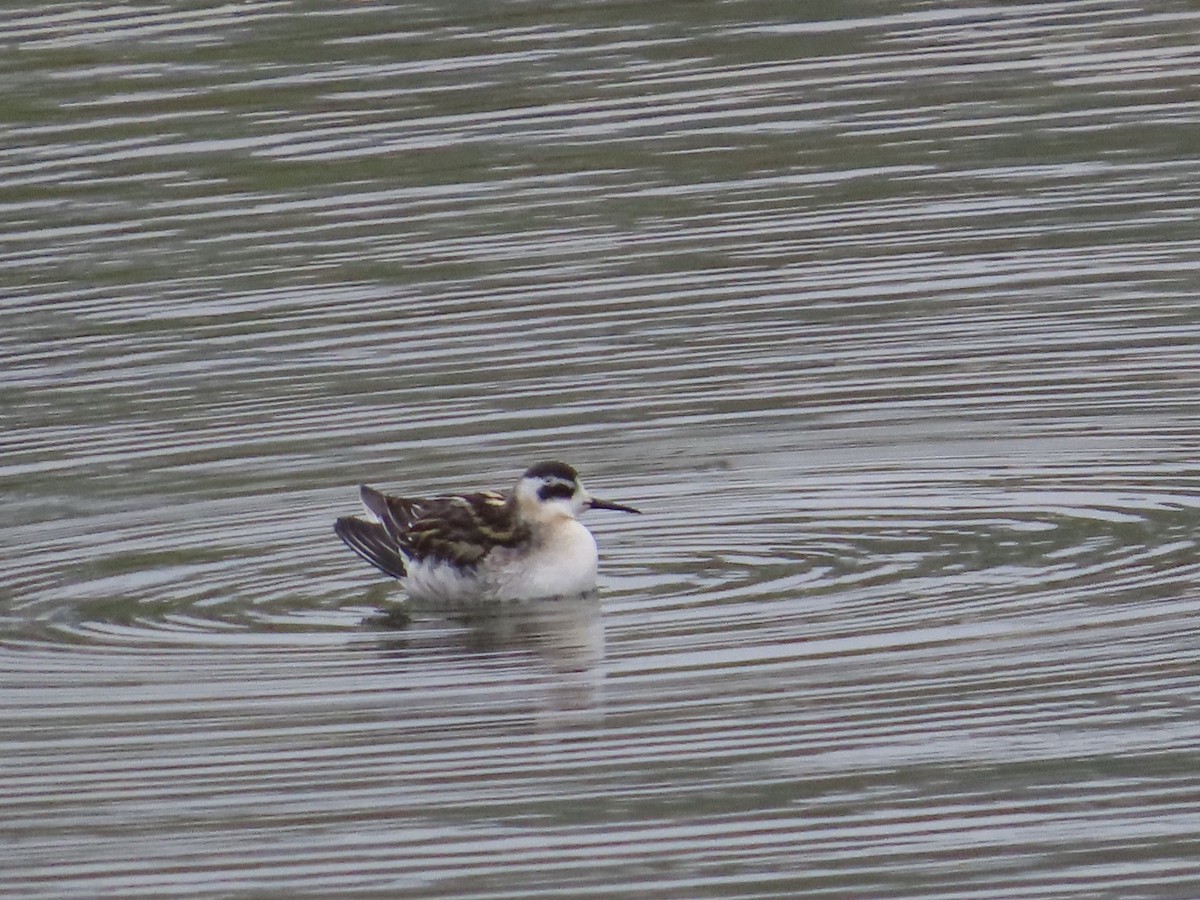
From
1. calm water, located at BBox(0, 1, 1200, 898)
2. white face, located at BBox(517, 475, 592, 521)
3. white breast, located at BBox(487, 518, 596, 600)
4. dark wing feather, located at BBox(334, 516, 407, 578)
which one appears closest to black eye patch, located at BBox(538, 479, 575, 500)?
white face, located at BBox(517, 475, 592, 521)

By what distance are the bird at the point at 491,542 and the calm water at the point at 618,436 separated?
235mm

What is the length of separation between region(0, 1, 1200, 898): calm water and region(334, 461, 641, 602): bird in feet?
0.77

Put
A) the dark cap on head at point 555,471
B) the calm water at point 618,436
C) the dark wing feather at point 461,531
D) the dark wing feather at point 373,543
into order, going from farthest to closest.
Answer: the dark cap on head at point 555,471
the dark wing feather at point 461,531
the dark wing feather at point 373,543
the calm water at point 618,436

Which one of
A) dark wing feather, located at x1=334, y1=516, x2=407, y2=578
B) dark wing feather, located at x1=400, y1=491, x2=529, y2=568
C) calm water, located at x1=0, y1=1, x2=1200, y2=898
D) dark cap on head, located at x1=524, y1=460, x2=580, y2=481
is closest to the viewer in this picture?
calm water, located at x1=0, y1=1, x2=1200, y2=898

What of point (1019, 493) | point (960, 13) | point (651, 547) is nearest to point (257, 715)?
point (651, 547)

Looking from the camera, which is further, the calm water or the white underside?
the white underside

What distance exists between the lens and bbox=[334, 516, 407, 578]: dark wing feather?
13.1 meters

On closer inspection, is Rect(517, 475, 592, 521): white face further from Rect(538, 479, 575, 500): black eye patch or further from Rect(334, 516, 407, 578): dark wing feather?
Rect(334, 516, 407, 578): dark wing feather

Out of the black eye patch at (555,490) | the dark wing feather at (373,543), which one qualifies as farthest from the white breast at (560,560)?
the dark wing feather at (373,543)

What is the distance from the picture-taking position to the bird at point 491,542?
1320cm

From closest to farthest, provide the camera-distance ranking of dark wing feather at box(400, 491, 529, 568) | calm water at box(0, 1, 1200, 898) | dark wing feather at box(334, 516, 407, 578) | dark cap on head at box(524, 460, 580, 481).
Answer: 1. calm water at box(0, 1, 1200, 898)
2. dark wing feather at box(334, 516, 407, 578)
3. dark wing feather at box(400, 491, 529, 568)
4. dark cap on head at box(524, 460, 580, 481)

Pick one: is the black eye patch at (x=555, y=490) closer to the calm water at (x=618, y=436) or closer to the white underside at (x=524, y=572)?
the white underside at (x=524, y=572)

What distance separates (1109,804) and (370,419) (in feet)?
21.5

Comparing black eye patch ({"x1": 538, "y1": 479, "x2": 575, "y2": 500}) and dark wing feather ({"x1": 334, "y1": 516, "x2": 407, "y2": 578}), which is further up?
black eye patch ({"x1": 538, "y1": 479, "x2": 575, "y2": 500})
